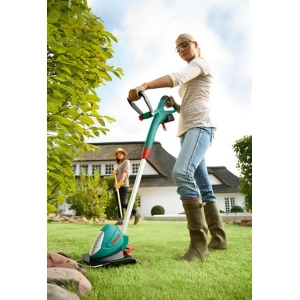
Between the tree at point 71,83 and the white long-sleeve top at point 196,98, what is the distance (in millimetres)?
408

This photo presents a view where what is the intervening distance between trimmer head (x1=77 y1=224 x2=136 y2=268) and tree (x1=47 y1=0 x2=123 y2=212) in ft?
0.97

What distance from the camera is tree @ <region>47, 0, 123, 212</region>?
1863 mm

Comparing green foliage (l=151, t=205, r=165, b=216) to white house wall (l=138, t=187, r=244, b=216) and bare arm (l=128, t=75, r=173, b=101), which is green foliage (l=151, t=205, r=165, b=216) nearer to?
white house wall (l=138, t=187, r=244, b=216)

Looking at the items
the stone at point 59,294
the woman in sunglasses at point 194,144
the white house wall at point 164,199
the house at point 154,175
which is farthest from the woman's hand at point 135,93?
the stone at point 59,294

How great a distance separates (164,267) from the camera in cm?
186

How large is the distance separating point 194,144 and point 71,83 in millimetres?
747

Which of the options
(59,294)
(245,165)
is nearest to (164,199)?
(245,165)

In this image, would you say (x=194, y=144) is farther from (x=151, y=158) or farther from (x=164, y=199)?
(x=164, y=199)

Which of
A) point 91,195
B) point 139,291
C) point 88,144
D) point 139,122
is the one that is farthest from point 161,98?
point 139,291

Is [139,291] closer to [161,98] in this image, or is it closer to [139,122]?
[139,122]

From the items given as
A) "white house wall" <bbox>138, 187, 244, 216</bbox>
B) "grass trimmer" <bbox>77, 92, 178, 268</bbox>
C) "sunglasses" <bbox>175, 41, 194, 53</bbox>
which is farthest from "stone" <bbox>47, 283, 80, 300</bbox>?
"sunglasses" <bbox>175, 41, 194, 53</bbox>
